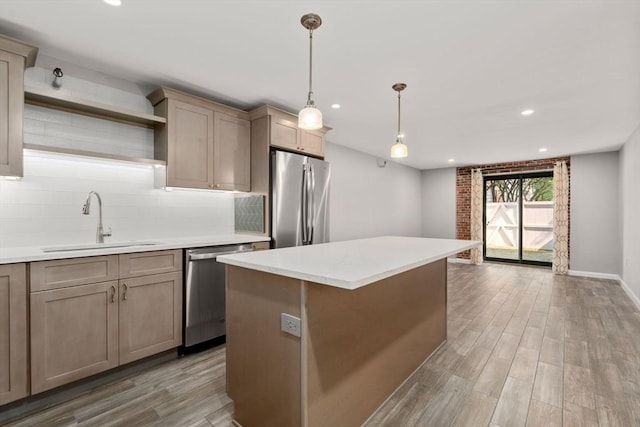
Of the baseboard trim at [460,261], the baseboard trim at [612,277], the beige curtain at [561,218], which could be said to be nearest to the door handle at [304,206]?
the baseboard trim at [612,277]

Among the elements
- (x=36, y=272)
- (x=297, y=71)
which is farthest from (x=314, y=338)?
(x=297, y=71)

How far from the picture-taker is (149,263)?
Result: 2.39 meters

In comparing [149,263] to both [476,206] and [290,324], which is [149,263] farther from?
[476,206]

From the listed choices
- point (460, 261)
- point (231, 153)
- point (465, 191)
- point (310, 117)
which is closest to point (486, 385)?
point (310, 117)

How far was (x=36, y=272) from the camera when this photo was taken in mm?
1882

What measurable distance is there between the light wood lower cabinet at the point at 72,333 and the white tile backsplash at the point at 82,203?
667 mm

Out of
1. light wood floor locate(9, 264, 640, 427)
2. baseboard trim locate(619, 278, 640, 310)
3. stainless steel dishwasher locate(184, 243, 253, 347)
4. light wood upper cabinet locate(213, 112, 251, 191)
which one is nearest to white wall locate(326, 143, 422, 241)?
light wood upper cabinet locate(213, 112, 251, 191)

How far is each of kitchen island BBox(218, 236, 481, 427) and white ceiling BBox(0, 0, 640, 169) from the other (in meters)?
1.50

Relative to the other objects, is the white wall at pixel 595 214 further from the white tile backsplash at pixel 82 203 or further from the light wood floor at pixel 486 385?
the white tile backsplash at pixel 82 203

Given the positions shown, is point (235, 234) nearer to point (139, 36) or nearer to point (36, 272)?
point (36, 272)

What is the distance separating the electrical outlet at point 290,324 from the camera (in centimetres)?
140

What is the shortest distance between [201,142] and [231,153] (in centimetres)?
35

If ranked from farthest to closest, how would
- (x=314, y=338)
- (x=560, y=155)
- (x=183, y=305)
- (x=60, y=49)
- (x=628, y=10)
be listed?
1. (x=560, y=155)
2. (x=183, y=305)
3. (x=60, y=49)
4. (x=628, y=10)
5. (x=314, y=338)

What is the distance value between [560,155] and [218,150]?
654 centimetres
